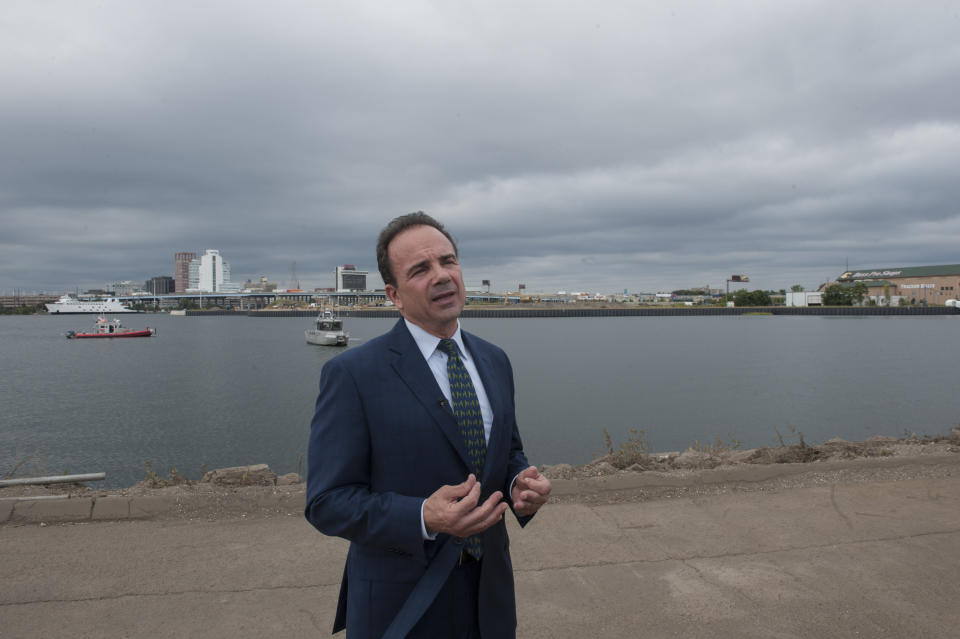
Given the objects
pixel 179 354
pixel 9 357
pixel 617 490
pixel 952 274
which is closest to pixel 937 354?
pixel 617 490

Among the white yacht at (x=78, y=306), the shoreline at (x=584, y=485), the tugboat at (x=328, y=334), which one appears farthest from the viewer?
the white yacht at (x=78, y=306)

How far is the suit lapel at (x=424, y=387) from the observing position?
6.02 ft

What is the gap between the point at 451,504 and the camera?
167 cm

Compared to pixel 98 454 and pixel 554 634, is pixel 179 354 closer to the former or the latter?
pixel 98 454

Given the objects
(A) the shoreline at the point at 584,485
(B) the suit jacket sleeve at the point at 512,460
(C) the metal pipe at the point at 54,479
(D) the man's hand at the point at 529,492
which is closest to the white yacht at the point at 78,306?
(C) the metal pipe at the point at 54,479

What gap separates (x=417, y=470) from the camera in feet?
6.01

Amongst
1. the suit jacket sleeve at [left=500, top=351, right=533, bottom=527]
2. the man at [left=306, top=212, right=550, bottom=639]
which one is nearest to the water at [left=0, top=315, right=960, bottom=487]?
the suit jacket sleeve at [left=500, top=351, right=533, bottom=527]

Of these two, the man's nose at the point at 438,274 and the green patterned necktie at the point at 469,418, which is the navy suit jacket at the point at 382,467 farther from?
the man's nose at the point at 438,274

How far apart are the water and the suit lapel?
42.1 ft

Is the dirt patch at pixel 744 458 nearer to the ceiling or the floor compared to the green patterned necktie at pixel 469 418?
nearer to the floor

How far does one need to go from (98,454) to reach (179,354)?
45.2 meters

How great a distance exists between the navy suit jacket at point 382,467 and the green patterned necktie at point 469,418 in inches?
1.5

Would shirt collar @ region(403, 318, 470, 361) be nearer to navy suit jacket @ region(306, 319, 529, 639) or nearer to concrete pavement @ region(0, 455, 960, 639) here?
navy suit jacket @ region(306, 319, 529, 639)

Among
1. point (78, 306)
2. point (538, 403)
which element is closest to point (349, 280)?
point (78, 306)
